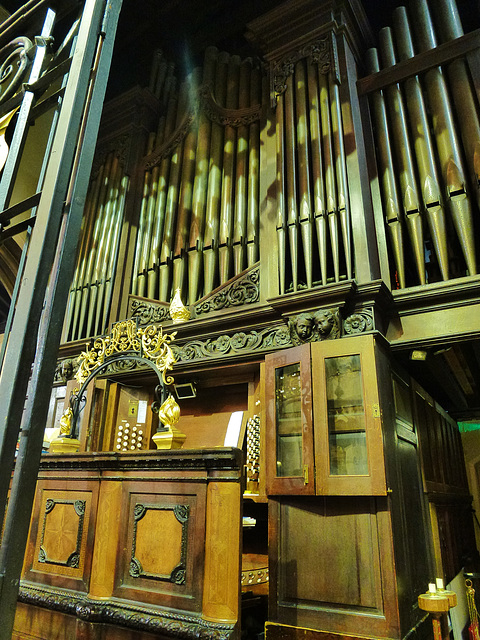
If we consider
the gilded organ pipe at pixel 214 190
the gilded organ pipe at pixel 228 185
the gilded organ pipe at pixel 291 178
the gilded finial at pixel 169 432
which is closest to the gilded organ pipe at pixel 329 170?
the gilded organ pipe at pixel 291 178

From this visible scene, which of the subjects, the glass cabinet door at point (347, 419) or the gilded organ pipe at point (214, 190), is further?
the gilded organ pipe at point (214, 190)

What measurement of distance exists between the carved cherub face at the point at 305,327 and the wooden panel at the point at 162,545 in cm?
210

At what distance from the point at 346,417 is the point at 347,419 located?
18 mm

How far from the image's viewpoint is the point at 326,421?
12.1 feet

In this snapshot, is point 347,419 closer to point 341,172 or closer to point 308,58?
point 341,172

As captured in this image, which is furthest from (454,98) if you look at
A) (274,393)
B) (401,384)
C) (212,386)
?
(212,386)

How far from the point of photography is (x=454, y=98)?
4445 mm

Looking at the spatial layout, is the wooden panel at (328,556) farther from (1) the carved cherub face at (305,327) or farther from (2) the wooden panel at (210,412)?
(2) the wooden panel at (210,412)

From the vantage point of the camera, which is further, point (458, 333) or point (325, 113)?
point (325, 113)

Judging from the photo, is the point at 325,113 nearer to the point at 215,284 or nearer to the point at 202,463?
the point at 215,284

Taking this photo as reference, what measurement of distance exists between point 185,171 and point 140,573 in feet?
15.7

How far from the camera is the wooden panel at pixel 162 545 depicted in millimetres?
2080

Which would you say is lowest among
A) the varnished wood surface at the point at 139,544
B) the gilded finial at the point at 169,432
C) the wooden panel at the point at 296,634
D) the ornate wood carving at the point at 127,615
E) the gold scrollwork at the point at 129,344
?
the wooden panel at the point at 296,634

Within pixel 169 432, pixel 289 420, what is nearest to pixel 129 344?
pixel 169 432
